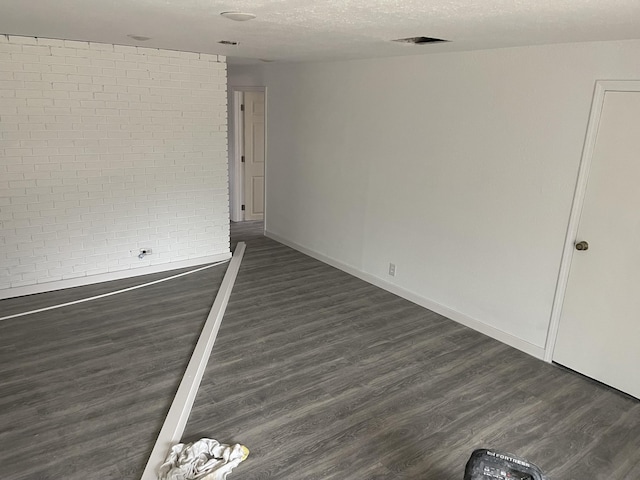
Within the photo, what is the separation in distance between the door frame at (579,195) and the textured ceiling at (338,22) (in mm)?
304

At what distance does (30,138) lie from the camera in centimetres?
434

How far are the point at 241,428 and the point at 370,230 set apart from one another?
2.88 meters

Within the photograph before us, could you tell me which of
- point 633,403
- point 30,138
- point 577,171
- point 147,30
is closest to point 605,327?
point 633,403

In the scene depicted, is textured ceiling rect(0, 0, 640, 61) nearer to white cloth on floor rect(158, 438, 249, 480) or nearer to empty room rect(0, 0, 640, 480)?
empty room rect(0, 0, 640, 480)

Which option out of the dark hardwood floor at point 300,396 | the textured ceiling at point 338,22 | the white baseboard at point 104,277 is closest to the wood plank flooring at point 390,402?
the dark hardwood floor at point 300,396

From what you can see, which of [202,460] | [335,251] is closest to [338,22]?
[202,460]

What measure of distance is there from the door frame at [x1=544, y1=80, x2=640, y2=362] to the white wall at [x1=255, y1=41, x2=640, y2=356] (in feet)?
0.15

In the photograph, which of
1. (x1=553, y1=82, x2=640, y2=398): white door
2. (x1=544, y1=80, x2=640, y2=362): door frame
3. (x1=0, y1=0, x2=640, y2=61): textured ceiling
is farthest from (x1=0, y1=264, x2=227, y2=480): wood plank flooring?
(x1=553, y1=82, x2=640, y2=398): white door

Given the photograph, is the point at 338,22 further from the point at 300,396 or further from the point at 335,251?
the point at 335,251

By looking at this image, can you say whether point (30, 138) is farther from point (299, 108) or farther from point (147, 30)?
point (299, 108)

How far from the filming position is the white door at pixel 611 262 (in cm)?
310

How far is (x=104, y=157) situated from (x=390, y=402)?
12.0ft

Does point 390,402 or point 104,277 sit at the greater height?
point 104,277

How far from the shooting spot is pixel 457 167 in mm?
4133
